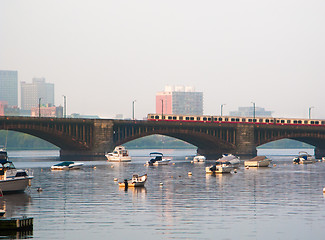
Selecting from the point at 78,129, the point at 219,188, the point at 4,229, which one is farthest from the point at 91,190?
the point at 78,129

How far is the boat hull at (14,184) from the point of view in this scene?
77.2 meters

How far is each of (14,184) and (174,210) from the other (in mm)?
25614

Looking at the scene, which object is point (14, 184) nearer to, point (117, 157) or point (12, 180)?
point (12, 180)

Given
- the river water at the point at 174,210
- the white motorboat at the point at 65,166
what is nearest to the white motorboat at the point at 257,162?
the white motorboat at the point at 65,166

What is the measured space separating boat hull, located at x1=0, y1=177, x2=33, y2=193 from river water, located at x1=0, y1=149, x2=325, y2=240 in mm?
1174

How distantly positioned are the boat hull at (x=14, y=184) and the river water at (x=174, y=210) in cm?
117

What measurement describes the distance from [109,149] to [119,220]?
5560 inches

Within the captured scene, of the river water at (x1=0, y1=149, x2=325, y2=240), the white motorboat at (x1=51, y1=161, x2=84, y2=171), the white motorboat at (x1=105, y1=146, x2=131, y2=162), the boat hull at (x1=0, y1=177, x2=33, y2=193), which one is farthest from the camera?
the white motorboat at (x1=105, y1=146, x2=131, y2=162)

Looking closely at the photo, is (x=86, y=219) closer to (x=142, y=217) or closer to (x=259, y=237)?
Answer: (x=142, y=217)

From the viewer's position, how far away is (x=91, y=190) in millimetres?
85750

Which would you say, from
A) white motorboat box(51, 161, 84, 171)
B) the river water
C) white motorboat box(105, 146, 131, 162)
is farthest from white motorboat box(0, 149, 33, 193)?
white motorboat box(105, 146, 131, 162)

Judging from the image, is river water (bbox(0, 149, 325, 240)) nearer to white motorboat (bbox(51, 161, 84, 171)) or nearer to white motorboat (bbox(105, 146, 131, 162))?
white motorboat (bbox(51, 161, 84, 171))

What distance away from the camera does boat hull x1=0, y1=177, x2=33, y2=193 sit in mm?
77156

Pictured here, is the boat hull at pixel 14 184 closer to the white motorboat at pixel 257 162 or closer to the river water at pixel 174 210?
the river water at pixel 174 210
